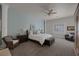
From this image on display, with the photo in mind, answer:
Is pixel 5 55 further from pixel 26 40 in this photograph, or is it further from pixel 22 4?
pixel 22 4

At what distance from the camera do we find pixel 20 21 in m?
2.58

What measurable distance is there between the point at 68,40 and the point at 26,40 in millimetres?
1278

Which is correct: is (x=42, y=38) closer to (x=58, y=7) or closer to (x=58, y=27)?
(x=58, y=27)

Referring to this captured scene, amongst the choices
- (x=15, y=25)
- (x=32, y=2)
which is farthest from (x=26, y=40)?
(x=32, y=2)

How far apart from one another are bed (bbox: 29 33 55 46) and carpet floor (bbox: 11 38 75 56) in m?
0.12

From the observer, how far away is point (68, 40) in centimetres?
265

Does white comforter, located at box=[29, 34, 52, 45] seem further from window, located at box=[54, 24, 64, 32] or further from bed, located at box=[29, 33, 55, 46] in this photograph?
window, located at box=[54, 24, 64, 32]

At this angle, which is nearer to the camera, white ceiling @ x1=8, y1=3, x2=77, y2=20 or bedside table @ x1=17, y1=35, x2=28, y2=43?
white ceiling @ x1=8, y1=3, x2=77, y2=20

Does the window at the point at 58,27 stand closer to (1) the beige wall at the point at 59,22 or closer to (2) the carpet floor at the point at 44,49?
(1) the beige wall at the point at 59,22

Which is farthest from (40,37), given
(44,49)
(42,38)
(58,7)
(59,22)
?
(58,7)

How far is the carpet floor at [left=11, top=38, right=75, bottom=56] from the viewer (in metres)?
2.49

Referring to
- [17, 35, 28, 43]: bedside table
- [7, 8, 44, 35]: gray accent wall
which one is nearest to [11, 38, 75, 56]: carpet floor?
[17, 35, 28, 43]: bedside table

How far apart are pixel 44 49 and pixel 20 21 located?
109cm

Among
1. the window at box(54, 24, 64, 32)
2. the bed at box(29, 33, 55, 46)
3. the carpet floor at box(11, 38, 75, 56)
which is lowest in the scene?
the carpet floor at box(11, 38, 75, 56)
